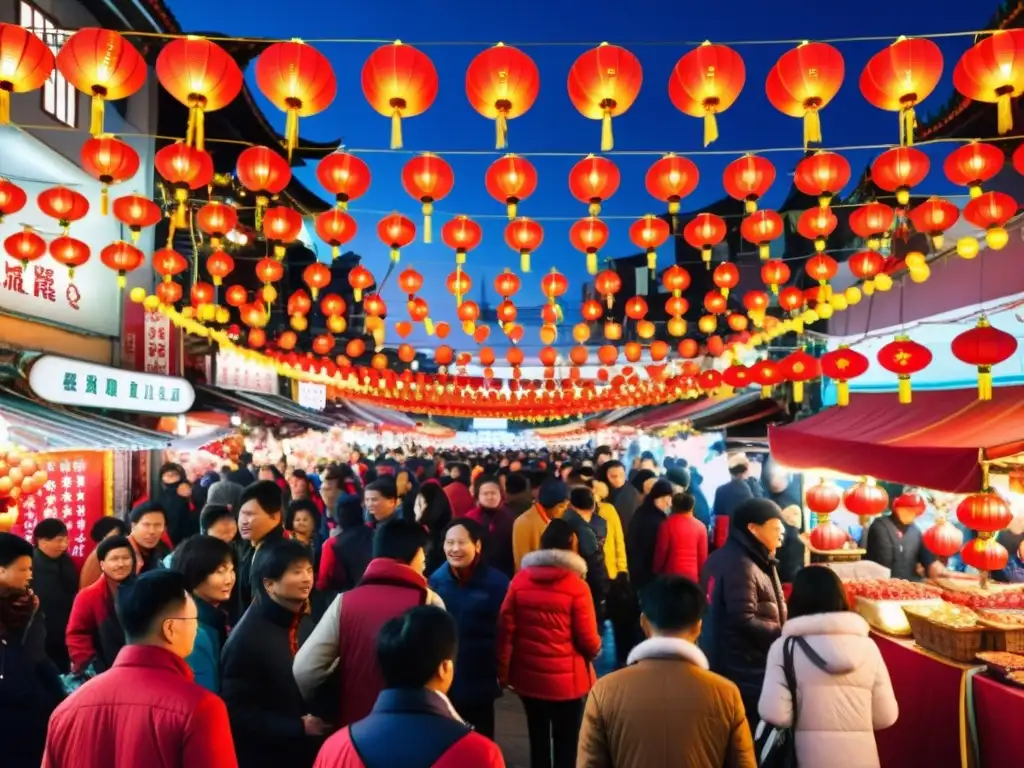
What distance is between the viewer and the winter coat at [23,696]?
369 centimetres

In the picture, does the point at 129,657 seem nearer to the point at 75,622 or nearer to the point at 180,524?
the point at 75,622

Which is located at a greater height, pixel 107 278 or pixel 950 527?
pixel 107 278

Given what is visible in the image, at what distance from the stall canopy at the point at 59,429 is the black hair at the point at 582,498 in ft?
19.5

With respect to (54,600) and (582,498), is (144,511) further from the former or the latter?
(582,498)

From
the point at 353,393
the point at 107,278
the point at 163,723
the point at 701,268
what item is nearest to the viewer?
the point at 163,723

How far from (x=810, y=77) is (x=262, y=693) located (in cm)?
558

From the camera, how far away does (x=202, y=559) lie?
13.3 ft

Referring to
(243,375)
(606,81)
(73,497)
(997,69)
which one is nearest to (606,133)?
(606,81)

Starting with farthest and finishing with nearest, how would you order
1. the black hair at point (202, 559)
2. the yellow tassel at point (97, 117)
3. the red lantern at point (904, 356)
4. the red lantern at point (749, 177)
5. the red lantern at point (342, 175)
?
1. the red lantern at point (904, 356)
2. the red lantern at point (749, 177)
3. the red lantern at point (342, 175)
4. the yellow tassel at point (97, 117)
5. the black hair at point (202, 559)

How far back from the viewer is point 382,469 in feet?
44.8

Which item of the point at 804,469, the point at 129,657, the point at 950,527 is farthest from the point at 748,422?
the point at 129,657

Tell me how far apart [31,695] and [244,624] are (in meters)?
1.31

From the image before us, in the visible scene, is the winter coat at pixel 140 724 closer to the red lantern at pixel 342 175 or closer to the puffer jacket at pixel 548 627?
the puffer jacket at pixel 548 627

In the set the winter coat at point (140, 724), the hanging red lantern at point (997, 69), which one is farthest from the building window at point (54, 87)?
the hanging red lantern at point (997, 69)
